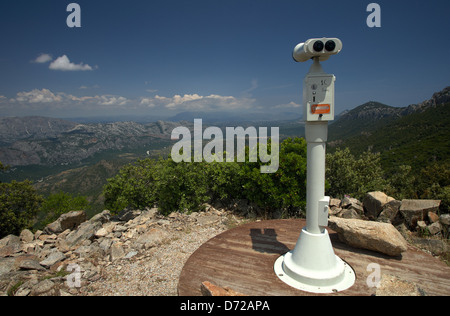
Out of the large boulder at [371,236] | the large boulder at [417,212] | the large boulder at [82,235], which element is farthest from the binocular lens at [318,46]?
the large boulder at [82,235]

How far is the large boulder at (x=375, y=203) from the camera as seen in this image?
634 cm

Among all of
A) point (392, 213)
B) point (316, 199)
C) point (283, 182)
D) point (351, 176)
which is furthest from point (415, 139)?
point (316, 199)

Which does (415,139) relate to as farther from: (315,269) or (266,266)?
(266,266)

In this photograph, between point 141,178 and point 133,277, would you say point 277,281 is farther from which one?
point 141,178

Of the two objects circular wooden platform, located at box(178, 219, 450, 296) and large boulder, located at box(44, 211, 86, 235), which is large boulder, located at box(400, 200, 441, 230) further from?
large boulder, located at box(44, 211, 86, 235)

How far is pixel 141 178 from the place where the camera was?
1410cm

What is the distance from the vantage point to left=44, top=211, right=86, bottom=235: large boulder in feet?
31.4

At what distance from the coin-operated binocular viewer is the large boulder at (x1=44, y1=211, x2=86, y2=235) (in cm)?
991

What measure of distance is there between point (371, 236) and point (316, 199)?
1.29 meters

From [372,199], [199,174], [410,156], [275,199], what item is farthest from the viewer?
[410,156]

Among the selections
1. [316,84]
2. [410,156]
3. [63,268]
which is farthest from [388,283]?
[410,156]

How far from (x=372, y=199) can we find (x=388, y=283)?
425cm

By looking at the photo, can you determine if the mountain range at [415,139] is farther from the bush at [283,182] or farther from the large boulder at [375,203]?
→ the bush at [283,182]
